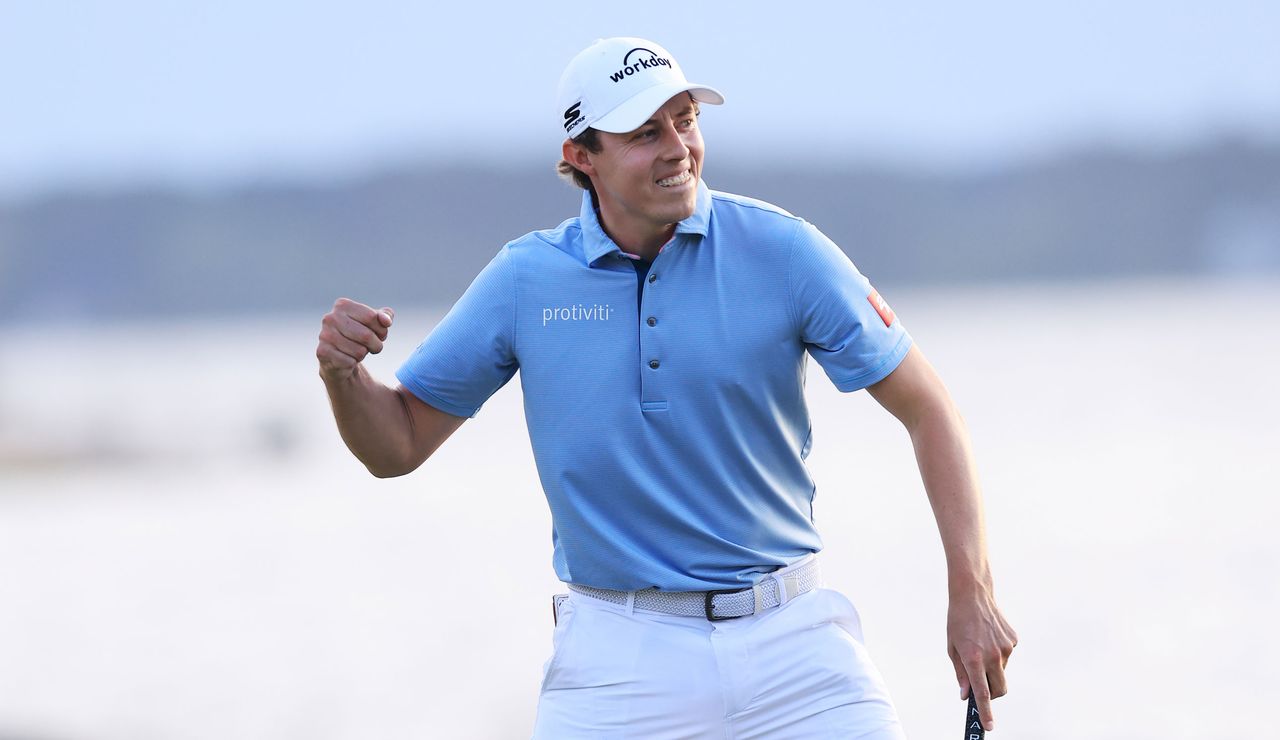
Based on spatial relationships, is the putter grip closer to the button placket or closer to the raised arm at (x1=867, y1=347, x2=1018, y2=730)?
the raised arm at (x1=867, y1=347, x2=1018, y2=730)

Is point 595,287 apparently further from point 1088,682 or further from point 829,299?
point 1088,682

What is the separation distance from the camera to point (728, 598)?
4.02 metres

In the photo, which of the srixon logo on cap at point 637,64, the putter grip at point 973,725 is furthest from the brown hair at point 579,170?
the putter grip at point 973,725

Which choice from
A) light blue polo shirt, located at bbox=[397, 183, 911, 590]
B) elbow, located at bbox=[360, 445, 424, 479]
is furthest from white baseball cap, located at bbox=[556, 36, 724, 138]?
elbow, located at bbox=[360, 445, 424, 479]

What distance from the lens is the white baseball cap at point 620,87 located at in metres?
4.09

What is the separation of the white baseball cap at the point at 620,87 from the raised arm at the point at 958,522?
805mm

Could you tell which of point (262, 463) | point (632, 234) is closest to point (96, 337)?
point (262, 463)

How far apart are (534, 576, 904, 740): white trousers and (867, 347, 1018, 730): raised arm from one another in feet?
0.78

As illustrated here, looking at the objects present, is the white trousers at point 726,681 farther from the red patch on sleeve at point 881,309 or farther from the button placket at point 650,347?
the red patch on sleeve at point 881,309

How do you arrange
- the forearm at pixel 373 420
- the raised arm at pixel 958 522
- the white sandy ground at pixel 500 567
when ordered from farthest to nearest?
the white sandy ground at pixel 500 567 < the forearm at pixel 373 420 < the raised arm at pixel 958 522

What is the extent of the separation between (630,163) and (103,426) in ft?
85.2

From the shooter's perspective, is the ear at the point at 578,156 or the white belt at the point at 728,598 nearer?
the white belt at the point at 728,598

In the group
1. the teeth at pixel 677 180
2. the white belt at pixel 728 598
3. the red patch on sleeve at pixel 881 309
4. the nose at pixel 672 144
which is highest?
the nose at pixel 672 144

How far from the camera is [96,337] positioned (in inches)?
1988
